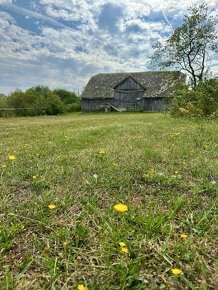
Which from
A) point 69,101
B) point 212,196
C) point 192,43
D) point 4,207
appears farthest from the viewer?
point 69,101

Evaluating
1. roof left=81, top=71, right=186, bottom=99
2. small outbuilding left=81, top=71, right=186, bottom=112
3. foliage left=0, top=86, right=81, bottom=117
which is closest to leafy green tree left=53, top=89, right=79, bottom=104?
roof left=81, top=71, right=186, bottom=99

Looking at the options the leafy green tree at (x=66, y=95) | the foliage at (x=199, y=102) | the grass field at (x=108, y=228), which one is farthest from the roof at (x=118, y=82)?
the grass field at (x=108, y=228)

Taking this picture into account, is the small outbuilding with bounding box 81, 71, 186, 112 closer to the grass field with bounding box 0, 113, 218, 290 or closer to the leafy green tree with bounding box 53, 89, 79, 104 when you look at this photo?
the leafy green tree with bounding box 53, 89, 79, 104

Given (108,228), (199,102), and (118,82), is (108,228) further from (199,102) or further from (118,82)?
(118,82)

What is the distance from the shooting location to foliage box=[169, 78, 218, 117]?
7418mm

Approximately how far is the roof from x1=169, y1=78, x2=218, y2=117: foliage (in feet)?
64.5

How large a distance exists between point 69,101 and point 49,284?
51.7 meters

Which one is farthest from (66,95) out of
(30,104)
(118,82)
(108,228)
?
(108,228)

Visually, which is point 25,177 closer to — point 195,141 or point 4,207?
point 4,207

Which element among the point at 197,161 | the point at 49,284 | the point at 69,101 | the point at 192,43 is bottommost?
the point at 49,284

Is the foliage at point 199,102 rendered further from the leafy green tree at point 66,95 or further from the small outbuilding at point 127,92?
the leafy green tree at point 66,95

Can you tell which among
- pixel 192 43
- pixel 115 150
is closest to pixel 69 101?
pixel 192 43

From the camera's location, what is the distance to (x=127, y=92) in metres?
29.5

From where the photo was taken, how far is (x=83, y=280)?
0.88 meters
